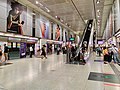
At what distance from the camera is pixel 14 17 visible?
34.2 feet

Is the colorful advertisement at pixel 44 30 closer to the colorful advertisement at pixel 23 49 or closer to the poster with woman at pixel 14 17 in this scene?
the colorful advertisement at pixel 23 49

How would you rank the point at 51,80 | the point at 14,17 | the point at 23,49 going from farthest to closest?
the point at 23,49 < the point at 14,17 < the point at 51,80

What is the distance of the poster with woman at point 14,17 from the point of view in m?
9.88

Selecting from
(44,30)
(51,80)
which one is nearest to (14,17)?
(44,30)

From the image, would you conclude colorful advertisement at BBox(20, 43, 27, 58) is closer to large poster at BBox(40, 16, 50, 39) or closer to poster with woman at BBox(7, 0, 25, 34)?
poster with woman at BBox(7, 0, 25, 34)

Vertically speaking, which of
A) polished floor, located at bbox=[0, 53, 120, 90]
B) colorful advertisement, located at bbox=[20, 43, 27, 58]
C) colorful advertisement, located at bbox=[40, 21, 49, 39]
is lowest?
Answer: polished floor, located at bbox=[0, 53, 120, 90]

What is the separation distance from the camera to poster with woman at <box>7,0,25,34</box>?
9.88 meters

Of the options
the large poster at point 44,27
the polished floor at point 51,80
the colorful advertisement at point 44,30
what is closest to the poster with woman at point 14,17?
the large poster at point 44,27

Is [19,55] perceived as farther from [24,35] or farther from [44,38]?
[44,38]

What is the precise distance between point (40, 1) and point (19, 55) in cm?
581

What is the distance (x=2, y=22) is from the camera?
909cm

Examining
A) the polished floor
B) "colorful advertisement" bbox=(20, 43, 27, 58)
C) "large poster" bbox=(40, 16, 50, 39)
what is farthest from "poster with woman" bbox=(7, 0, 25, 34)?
the polished floor

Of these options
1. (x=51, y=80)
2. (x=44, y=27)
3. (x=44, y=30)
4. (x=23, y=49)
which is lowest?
(x=51, y=80)

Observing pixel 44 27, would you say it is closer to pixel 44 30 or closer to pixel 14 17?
pixel 44 30
